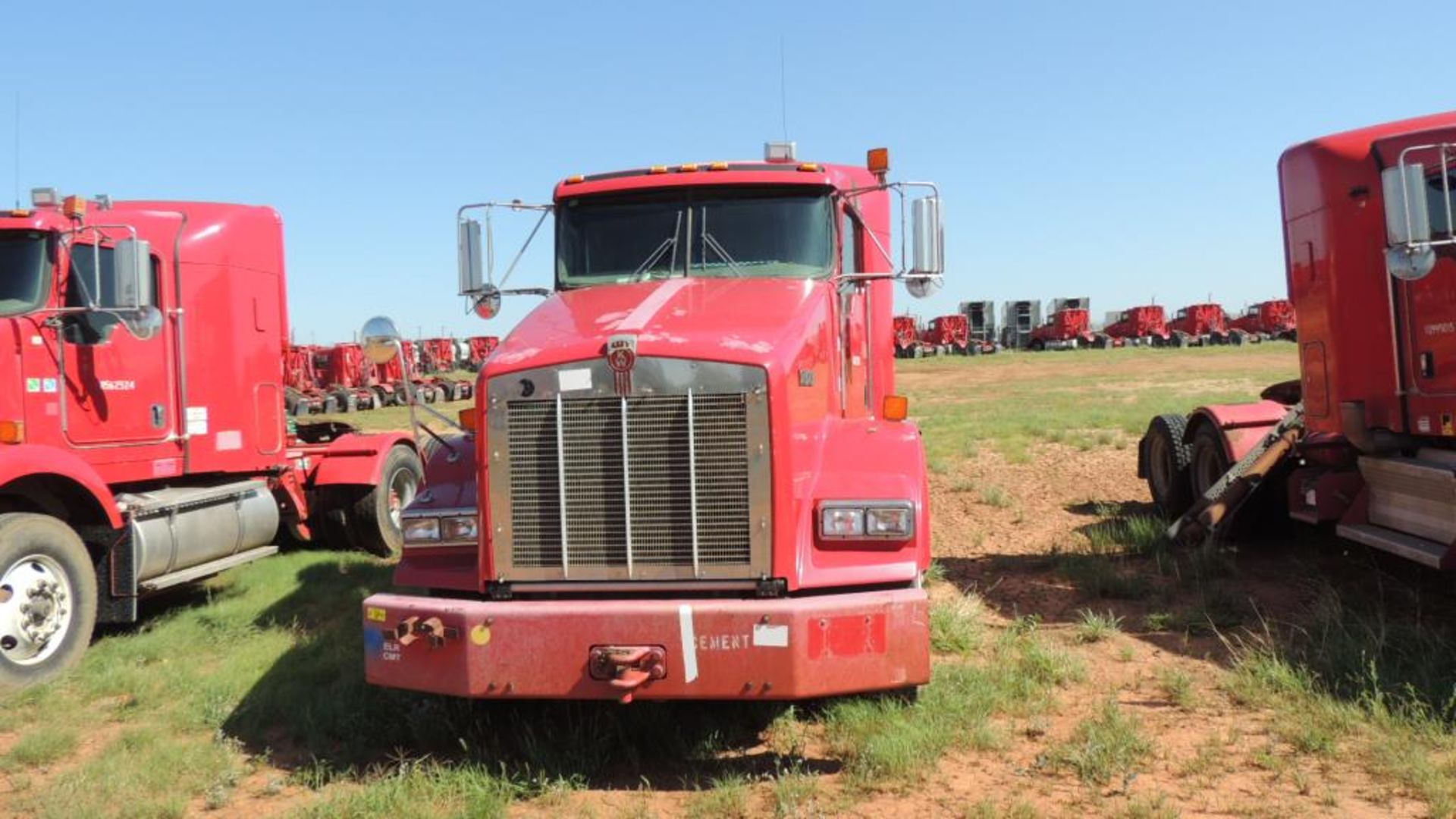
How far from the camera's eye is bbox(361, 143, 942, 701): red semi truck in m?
4.48

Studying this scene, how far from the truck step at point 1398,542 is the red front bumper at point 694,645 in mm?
3381

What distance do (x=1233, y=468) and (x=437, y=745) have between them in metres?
6.30

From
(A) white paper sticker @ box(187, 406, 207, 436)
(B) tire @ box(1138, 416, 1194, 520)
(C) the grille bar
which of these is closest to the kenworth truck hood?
(C) the grille bar

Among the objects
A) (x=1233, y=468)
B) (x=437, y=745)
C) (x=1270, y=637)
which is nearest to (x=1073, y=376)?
(x=1233, y=468)

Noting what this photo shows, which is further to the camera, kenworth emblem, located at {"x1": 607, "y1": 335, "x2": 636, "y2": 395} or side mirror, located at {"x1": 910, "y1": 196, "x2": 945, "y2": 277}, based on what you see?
side mirror, located at {"x1": 910, "y1": 196, "x2": 945, "y2": 277}

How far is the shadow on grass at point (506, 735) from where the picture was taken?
194 inches

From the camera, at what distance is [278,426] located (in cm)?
977

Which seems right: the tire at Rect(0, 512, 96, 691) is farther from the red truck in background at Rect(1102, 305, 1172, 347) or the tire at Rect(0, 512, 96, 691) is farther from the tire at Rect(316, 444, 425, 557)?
the red truck in background at Rect(1102, 305, 1172, 347)

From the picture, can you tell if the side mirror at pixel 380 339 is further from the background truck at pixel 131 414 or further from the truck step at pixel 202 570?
the truck step at pixel 202 570

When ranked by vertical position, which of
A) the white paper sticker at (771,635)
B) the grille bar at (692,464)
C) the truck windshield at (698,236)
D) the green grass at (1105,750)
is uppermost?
the truck windshield at (698,236)

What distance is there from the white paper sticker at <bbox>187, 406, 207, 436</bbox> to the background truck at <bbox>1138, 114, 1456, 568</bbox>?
25.3ft

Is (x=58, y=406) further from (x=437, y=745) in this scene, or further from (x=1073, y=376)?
(x=1073, y=376)

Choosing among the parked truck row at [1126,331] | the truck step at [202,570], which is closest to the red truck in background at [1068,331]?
the parked truck row at [1126,331]

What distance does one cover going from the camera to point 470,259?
274 inches
